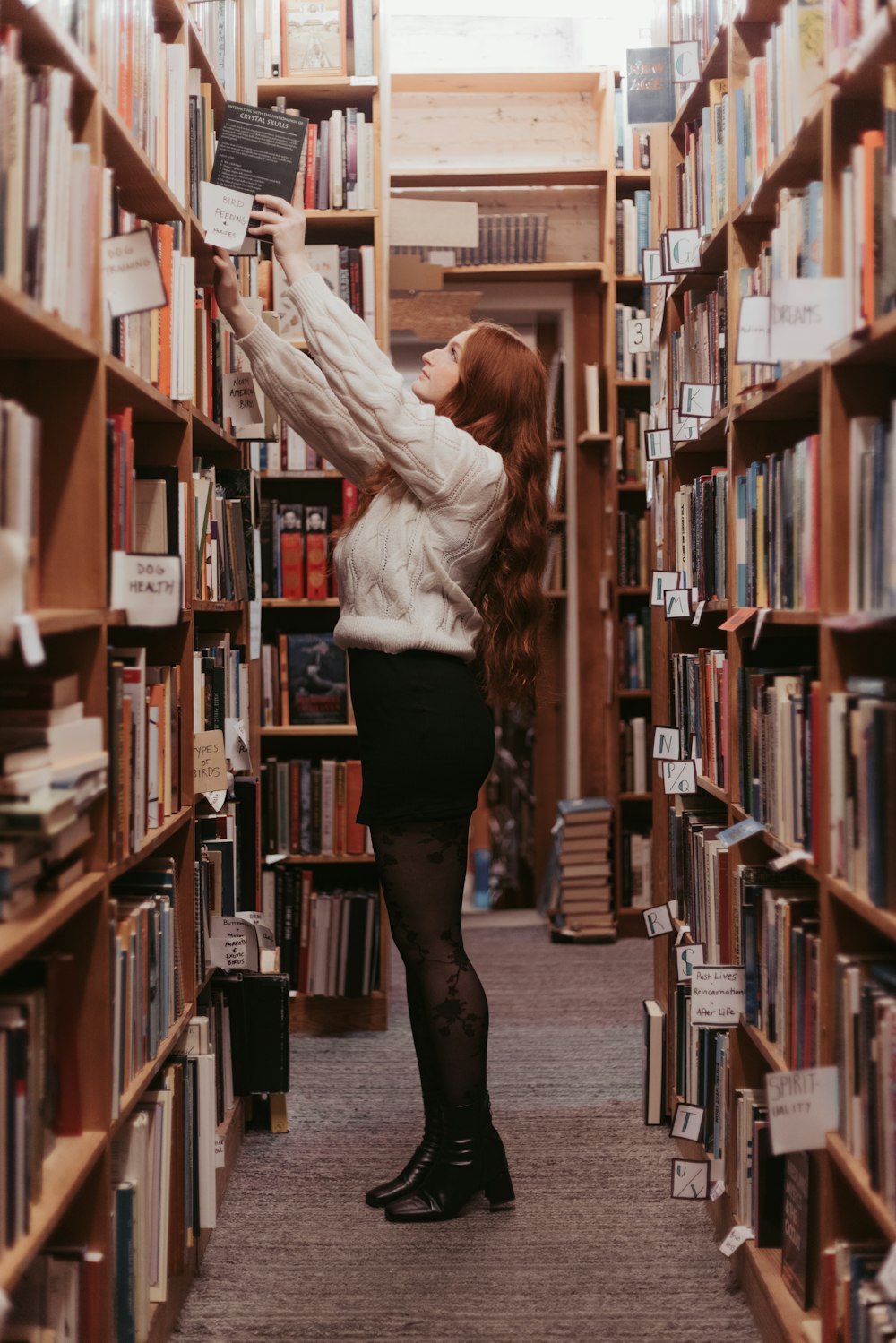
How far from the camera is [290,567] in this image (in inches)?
139

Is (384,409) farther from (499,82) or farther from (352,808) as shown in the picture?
(499,82)

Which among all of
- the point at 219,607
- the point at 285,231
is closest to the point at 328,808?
the point at 219,607

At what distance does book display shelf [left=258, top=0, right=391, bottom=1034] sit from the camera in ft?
11.2

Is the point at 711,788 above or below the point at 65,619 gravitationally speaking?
below

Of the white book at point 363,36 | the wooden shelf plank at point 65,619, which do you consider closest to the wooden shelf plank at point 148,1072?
the wooden shelf plank at point 65,619

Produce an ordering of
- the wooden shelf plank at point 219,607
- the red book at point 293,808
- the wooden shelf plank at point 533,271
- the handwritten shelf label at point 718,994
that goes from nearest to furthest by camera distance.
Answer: the handwritten shelf label at point 718,994 → the wooden shelf plank at point 219,607 → the red book at point 293,808 → the wooden shelf plank at point 533,271

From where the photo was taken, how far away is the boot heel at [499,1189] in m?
2.25

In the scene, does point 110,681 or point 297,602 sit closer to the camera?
point 110,681

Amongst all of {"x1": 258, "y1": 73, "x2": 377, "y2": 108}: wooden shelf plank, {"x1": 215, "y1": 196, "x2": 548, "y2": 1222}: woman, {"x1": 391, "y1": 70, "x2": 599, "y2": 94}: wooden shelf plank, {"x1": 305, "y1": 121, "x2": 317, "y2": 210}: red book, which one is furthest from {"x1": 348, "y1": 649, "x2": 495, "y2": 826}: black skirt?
{"x1": 391, "y1": 70, "x2": 599, "y2": 94}: wooden shelf plank

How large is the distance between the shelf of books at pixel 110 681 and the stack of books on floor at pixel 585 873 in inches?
83.3

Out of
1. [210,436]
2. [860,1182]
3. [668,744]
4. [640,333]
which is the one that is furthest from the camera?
[640,333]

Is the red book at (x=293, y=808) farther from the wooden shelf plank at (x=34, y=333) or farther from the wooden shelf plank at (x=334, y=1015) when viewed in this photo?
the wooden shelf plank at (x=34, y=333)

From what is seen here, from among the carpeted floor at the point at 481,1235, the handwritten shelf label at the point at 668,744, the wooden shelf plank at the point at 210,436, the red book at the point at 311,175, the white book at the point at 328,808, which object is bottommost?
the carpeted floor at the point at 481,1235

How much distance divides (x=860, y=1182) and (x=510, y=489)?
1.24 meters
